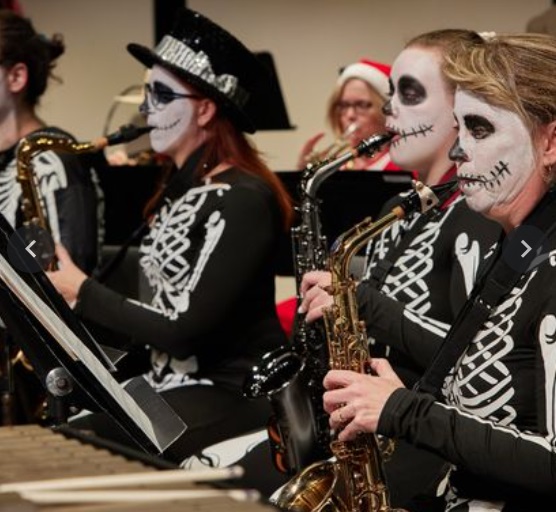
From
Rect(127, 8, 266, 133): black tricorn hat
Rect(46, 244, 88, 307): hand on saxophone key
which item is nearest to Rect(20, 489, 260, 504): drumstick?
Rect(46, 244, 88, 307): hand on saxophone key

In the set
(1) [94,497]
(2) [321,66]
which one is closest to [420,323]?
Result: (1) [94,497]

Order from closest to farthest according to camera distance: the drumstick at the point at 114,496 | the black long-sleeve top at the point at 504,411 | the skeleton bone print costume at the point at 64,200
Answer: the drumstick at the point at 114,496
the black long-sleeve top at the point at 504,411
the skeleton bone print costume at the point at 64,200

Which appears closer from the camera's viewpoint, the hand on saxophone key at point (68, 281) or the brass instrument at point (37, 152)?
the hand on saxophone key at point (68, 281)

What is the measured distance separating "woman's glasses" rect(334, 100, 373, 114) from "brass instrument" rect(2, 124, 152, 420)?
192 cm

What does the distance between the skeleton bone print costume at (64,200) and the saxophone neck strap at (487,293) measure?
193 centimetres

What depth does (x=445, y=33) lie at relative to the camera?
3.21 m

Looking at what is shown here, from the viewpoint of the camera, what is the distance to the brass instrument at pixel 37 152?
398 centimetres

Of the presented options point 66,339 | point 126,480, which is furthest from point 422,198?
point 126,480

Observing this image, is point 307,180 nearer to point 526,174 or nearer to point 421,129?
point 421,129

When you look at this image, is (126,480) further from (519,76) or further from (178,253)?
(178,253)

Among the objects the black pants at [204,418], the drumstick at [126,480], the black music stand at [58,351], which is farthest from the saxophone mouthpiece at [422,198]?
the drumstick at [126,480]

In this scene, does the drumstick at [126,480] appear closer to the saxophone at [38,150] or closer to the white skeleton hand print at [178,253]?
the white skeleton hand print at [178,253]

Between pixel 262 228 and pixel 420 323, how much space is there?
2.52 ft

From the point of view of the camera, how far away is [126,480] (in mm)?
1417
